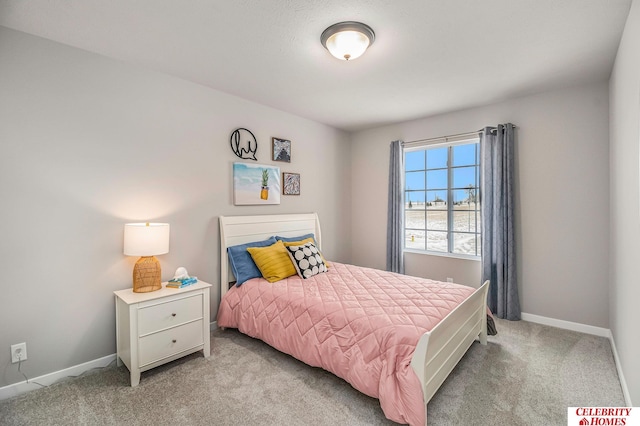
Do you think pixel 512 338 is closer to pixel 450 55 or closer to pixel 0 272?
pixel 450 55

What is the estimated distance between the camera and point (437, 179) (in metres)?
4.17

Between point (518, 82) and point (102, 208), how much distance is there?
3.97 metres

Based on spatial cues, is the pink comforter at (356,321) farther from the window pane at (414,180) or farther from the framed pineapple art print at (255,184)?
the window pane at (414,180)

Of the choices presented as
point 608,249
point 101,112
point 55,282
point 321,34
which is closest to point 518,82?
point 608,249

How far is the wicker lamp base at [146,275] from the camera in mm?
2393

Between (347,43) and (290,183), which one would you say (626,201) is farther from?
(290,183)

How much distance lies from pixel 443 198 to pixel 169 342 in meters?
3.58

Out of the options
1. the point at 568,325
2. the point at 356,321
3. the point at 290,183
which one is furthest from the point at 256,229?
the point at 568,325

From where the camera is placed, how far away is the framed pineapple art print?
3.38m

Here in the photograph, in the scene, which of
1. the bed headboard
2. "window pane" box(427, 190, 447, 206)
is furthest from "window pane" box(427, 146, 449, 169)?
the bed headboard

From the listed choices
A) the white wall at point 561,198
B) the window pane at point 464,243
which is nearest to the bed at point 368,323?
the white wall at point 561,198

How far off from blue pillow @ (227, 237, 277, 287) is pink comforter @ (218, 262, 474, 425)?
10cm

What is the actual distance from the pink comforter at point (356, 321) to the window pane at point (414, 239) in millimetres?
1330

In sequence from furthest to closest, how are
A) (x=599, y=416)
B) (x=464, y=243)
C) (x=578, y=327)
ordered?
(x=464, y=243) → (x=578, y=327) → (x=599, y=416)
